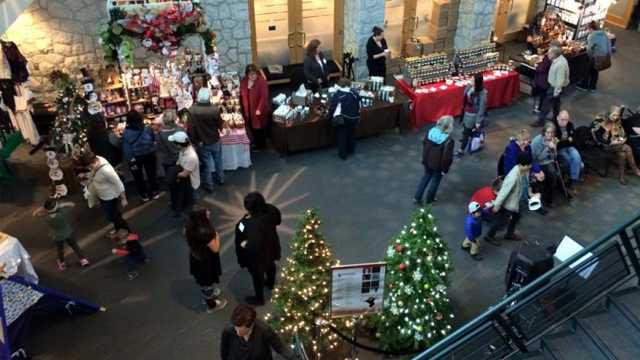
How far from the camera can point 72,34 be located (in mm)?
9195

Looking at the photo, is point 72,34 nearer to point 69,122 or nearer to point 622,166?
point 69,122

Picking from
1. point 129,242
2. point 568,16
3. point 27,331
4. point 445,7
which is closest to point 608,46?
point 568,16

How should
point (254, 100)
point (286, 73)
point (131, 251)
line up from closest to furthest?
point (131, 251)
point (254, 100)
point (286, 73)

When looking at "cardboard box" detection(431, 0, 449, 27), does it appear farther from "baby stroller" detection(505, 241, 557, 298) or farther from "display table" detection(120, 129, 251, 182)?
"baby stroller" detection(505, 241, 557, 298)

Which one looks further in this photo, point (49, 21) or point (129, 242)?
point (49, 21)

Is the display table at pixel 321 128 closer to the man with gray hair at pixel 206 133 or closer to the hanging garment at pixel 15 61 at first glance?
the man with gray hair at pixel 206 133

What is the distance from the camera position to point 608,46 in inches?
413

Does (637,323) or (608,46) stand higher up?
(608,46)

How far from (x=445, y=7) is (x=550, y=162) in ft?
15.2

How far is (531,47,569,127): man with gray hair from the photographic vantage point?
30.5 feet

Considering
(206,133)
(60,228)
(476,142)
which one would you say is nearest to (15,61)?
(206,133)

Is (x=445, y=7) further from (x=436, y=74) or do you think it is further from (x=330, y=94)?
(x=330, y=94)

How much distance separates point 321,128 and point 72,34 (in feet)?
13.6

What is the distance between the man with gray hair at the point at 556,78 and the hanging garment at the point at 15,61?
7966mm
